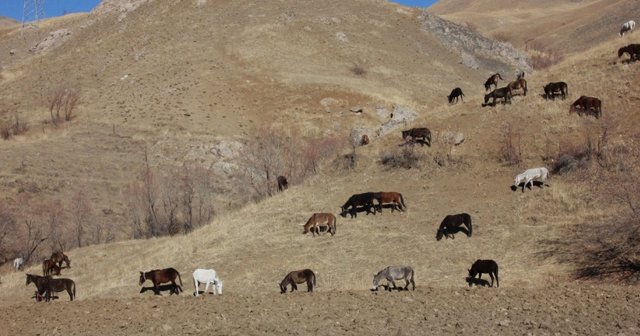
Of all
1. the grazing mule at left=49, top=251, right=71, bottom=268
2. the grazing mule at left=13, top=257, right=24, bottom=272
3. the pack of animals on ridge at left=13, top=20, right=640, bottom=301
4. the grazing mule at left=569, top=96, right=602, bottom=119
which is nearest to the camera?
the pack of animals on ridge at left=13, top=20, right=640, bottom=301

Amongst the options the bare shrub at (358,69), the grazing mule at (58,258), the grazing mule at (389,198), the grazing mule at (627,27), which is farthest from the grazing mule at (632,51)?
the bare shrub at (358,69)

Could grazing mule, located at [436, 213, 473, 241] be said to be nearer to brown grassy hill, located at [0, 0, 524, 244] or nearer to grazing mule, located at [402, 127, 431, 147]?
grazing mule, located at [402, 127, 431, 147]

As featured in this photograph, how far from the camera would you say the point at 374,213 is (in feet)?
88.8

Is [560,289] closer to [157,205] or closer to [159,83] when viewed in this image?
[157,205]

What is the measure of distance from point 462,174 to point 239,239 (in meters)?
10.7

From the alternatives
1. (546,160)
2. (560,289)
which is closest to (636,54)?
(546,160)

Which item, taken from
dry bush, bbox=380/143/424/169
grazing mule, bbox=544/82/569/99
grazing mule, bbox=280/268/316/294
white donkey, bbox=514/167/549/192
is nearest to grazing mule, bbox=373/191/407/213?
dry bush, bbox=380/143/424/169

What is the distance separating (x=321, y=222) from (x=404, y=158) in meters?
7.69

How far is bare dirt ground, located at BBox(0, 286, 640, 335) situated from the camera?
41.7 ft

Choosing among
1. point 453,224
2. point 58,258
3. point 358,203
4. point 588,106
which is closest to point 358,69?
point 588,106

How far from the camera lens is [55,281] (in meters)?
20.8

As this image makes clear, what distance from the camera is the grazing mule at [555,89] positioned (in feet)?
105

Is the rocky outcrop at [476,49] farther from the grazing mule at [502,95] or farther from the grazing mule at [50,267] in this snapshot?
the grazing mule at [50,267]

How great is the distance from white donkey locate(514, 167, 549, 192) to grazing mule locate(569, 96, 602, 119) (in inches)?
204
